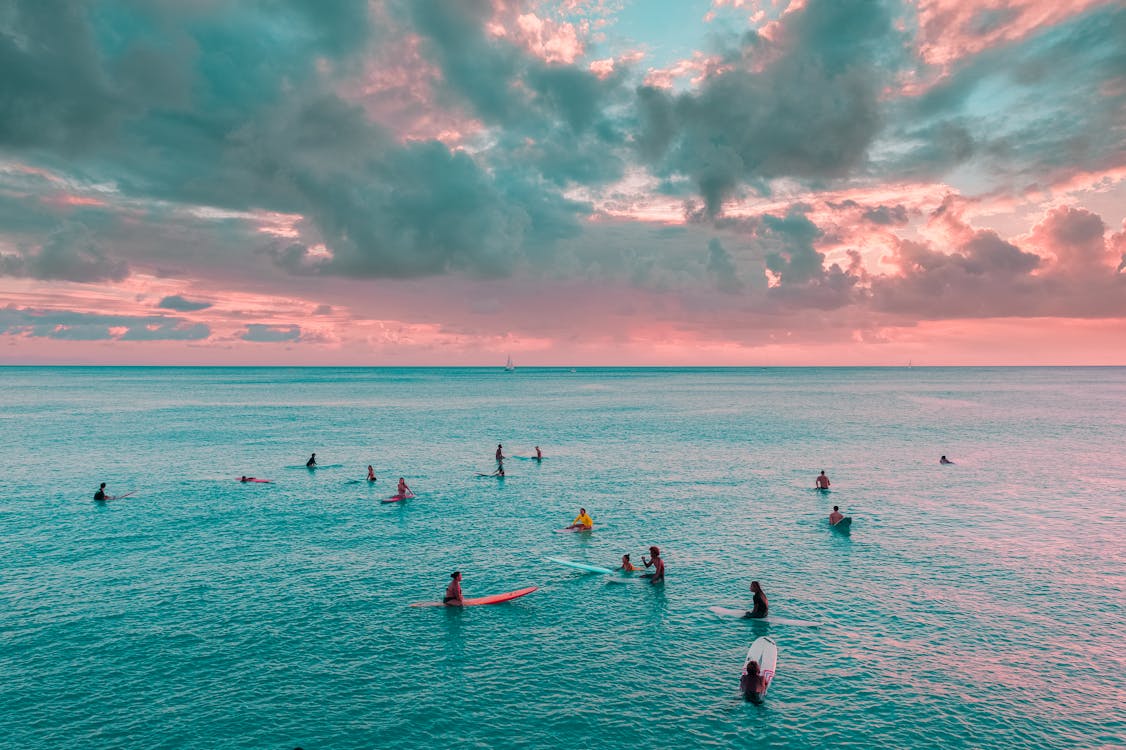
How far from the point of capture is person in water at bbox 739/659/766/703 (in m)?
25.1

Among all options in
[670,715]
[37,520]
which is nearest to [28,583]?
[37,520]

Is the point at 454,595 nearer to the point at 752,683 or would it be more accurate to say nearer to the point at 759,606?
the point at 752,683

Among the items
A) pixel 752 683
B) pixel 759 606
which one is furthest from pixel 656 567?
pixel 752 683

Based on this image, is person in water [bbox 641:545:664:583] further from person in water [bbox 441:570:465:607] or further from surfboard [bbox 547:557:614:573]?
person in water [bbox 441:570:465:607]

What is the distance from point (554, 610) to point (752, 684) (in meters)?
12.3

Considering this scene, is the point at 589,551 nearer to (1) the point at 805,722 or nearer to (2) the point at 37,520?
(1) the point at 805,722

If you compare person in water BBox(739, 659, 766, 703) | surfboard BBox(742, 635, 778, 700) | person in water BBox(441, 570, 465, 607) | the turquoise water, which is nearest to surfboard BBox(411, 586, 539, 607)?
person in water BBox(441, 570, 465, 607)

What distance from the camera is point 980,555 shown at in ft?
143

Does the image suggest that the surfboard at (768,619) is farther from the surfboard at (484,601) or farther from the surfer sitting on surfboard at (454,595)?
the surfer sitting on surfboard at (454,595)

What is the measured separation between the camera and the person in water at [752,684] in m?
25.1

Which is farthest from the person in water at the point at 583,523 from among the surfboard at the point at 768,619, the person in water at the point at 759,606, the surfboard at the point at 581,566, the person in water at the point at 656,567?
the person in water at the point at 759,606

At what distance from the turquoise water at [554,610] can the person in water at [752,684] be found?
1.65 feet

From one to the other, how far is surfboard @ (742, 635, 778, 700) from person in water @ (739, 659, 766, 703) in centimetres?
55

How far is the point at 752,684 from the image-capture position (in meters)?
25.3
